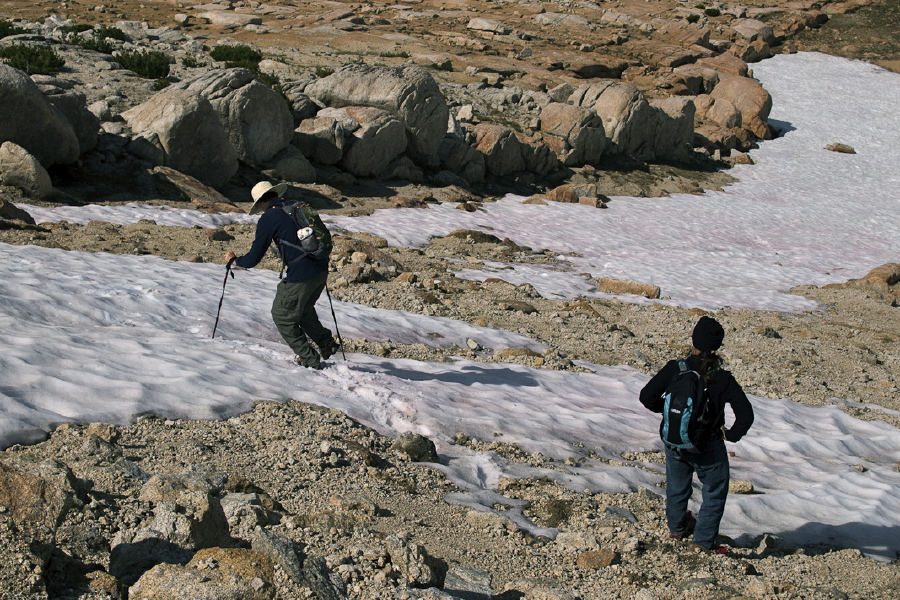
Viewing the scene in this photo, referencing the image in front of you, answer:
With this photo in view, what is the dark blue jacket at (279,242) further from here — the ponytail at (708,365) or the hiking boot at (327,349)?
the ponytail at (708,365)

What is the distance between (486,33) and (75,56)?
3214cm

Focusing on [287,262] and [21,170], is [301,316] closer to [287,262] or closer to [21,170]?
[287,262]

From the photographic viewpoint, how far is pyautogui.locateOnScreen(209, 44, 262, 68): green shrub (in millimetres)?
30750

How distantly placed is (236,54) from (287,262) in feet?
88.9

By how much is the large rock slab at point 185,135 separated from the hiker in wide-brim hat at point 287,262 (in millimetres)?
12362

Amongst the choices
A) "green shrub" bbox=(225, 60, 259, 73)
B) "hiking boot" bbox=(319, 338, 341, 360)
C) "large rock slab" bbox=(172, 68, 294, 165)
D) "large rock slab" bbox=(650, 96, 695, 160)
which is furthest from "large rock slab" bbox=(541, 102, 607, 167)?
"hiking boot" bbox=(319, 338, 341, 360)

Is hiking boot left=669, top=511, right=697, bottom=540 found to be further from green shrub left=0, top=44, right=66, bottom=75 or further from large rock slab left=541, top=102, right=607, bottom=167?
large rock slab left=541, top=102, right=607, bottom=167

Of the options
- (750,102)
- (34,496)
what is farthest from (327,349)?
(750,102)

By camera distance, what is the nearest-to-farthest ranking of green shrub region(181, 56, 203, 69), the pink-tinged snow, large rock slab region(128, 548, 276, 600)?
large rock slab region(128, 548, 276, 600), the pink-tinged snow, green shrub region(181, 56, 203, 69)

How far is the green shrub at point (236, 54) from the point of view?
3075 cm

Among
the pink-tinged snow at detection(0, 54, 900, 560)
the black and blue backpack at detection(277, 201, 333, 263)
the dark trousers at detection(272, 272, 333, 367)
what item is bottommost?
the pink-tinged snow at detection(0, 54, 900, 560)

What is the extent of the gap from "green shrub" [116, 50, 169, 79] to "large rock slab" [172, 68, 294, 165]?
4.74m

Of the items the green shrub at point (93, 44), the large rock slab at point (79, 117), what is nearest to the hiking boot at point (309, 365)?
the large rock slab at point (79, 117)

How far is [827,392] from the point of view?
11.4m
